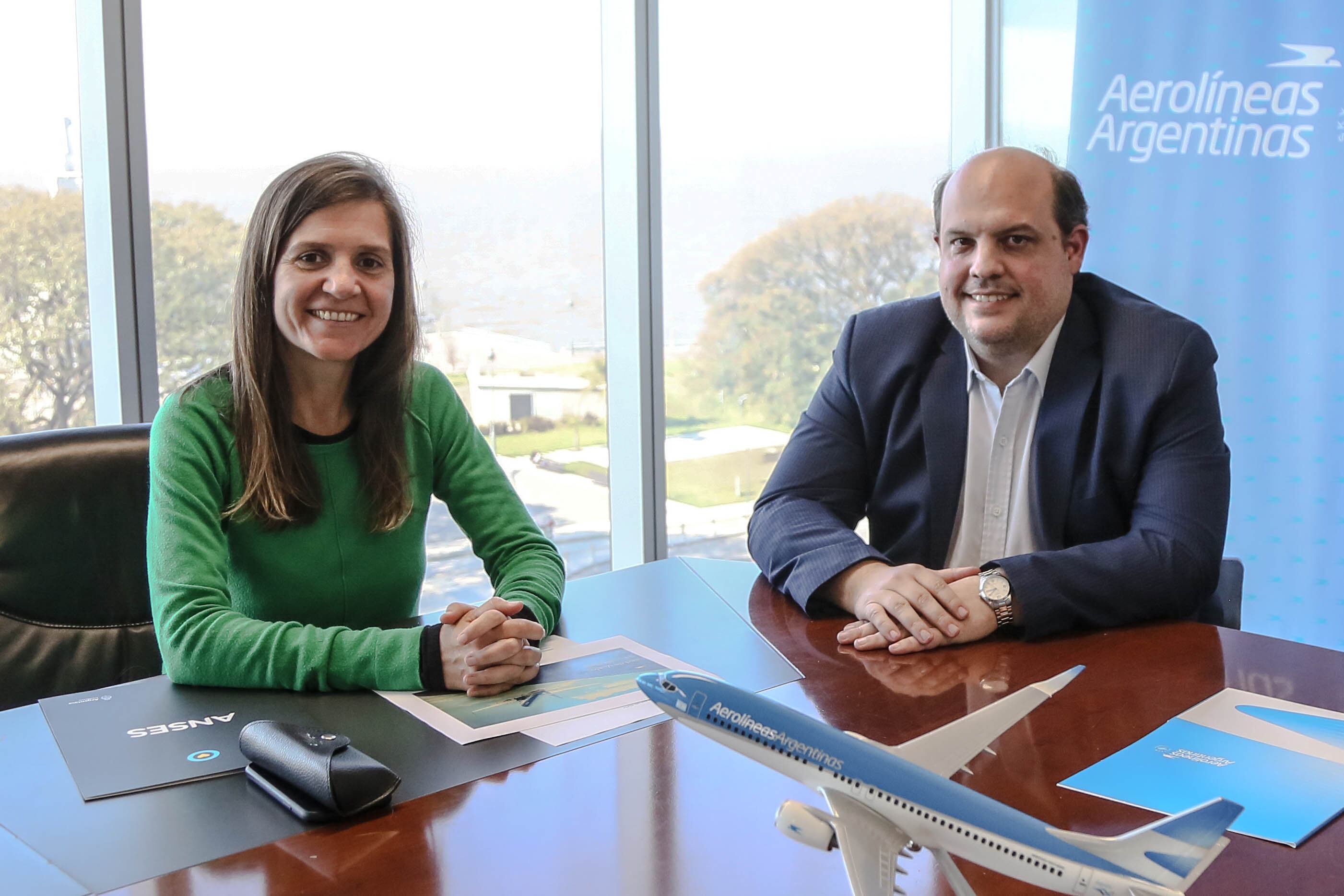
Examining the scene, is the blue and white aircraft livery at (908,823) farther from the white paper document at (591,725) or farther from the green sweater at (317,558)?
the green sweater at (317,558)

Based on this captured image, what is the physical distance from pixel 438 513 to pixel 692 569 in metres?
1.79

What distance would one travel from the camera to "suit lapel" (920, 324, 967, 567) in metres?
2.23

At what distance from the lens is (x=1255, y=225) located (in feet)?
11.8

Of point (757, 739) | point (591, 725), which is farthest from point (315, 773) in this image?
point (757, 739)

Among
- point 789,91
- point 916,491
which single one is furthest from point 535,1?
point 916,491

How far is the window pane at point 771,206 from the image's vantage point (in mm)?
4020

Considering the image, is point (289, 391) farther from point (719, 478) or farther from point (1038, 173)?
point (719, 478)

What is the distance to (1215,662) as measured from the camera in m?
1.59

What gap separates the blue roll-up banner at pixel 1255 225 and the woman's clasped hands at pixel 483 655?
290 centimetres

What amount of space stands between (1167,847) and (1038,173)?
66.0 inches

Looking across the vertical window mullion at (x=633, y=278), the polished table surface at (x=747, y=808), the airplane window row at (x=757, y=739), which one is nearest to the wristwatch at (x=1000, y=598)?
the polished table surface at (x=747, y=808)

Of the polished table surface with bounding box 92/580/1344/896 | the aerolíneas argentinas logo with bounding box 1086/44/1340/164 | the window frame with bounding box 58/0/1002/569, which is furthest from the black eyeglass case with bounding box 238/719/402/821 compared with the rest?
the aerolíneas argentinas logo with bounding box 1086/44/1340/164

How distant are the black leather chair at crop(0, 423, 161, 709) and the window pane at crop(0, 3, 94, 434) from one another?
1095 millimetres

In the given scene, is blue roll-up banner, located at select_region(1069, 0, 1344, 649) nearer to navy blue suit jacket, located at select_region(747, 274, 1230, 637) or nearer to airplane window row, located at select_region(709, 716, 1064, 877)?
navy blue suit jacket, located at select_region(747, 274, 1230, 637)
